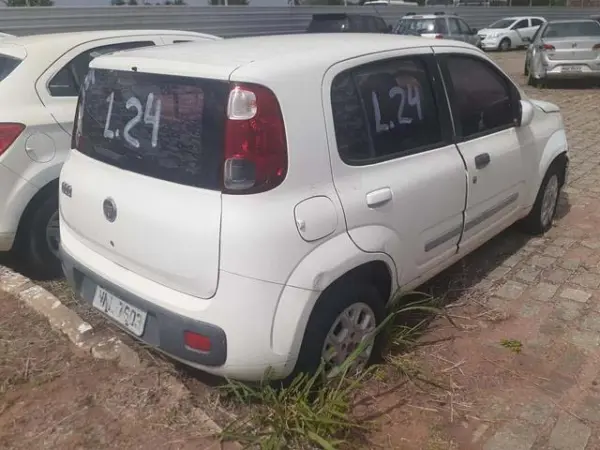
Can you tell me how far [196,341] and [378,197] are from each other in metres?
1.07

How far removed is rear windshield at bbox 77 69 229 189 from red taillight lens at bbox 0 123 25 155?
1.05 meters

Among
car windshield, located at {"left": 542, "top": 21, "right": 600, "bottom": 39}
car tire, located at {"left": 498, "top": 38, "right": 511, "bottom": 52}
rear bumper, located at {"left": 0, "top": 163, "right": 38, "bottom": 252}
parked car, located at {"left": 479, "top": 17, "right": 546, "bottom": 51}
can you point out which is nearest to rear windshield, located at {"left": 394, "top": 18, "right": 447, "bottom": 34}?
car windshield, located at {"left": 542, "top": 21, "right": 600, "bottom": 39}

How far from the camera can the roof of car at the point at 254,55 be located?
2551 millimetres

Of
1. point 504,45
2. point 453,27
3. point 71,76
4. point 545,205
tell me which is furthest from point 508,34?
point 71,76

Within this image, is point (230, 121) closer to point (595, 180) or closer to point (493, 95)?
point (493, 95)

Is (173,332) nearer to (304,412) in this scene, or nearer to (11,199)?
(304,412)

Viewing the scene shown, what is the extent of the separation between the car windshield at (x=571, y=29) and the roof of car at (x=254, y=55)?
1125cm

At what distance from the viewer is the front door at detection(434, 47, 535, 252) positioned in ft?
11.7

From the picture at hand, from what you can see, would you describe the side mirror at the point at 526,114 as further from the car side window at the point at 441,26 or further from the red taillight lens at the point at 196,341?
the car side window at the point at 441,26

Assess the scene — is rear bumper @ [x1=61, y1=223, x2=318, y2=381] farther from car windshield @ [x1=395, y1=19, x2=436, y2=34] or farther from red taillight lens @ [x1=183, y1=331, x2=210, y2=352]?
car windshield @ [x1=395, y1=19, x2=436, y2=34]

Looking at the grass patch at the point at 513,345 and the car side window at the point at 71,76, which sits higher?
the car side window at the point at 71,76

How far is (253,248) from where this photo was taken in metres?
2.39

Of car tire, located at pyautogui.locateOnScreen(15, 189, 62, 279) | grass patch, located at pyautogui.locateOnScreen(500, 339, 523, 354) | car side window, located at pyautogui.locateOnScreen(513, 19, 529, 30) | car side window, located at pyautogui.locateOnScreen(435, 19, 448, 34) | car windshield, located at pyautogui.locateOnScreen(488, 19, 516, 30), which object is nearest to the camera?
grass patch, located at pyautogui.locateOnScreen(500, 339, 523, 354)

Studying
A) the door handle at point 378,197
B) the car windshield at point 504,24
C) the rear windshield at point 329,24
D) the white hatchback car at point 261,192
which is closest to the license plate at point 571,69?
the rear windshield at point 329,24
